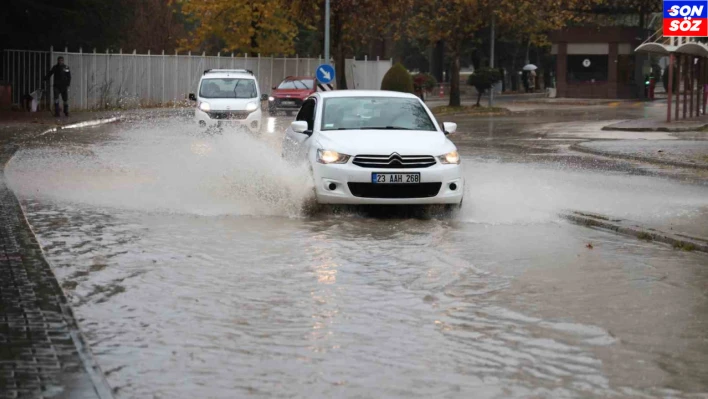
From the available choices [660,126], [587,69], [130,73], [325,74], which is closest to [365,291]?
[660,126]

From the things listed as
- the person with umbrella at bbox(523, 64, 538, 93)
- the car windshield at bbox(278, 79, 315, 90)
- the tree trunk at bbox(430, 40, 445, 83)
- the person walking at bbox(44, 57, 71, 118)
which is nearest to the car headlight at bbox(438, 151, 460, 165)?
the person walking at bbox(44, 57, 71, 118)

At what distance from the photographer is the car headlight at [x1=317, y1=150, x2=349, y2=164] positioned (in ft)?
45.8

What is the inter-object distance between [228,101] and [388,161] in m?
17.3

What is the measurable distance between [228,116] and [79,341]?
23356mm

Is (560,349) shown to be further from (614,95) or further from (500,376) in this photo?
(614,95)

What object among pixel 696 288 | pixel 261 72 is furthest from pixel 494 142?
pixel 261 72

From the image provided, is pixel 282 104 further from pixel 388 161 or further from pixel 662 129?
pixel 388 161

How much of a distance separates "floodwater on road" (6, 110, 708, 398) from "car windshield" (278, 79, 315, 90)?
32.7m

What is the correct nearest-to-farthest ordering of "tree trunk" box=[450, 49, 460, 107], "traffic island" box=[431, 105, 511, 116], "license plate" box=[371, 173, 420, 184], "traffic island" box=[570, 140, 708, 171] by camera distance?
"license plate" box=[371, 173, 420, 184], "traffic island" box=[570, 140, 708, 171], "traffic island" box=[431, 105, 511, 116], "tree trunk" box=[450, 49, 460, 107]

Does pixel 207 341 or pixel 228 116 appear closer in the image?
pixel 207 341

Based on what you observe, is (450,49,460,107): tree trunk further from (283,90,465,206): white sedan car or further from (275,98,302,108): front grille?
(283,90,465,206): white sedan car

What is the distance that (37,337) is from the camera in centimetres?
738

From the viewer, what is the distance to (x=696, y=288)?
9.81 metres

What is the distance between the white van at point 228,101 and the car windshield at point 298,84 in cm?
1795
